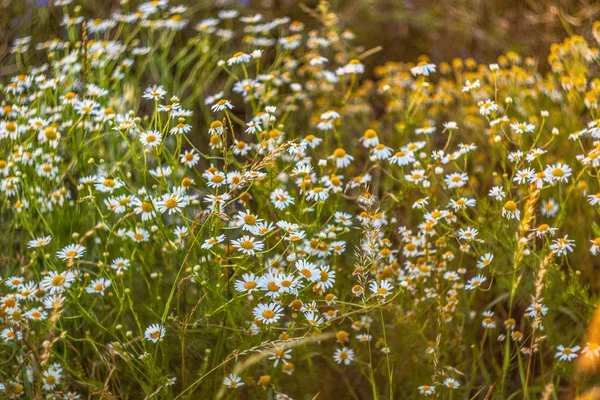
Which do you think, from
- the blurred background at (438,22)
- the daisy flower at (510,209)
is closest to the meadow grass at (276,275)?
the daisy flower at (510,209)

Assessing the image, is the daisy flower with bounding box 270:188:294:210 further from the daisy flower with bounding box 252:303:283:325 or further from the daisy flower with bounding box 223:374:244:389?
the daisy flower with bounding box 223:374:244:389

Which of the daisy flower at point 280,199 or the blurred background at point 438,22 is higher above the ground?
the daisy flower at point 280,199

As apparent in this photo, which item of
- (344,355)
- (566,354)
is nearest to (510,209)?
(566,354)

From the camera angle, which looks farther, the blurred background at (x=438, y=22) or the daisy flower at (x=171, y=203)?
the blurred background at (x=438, y=22)

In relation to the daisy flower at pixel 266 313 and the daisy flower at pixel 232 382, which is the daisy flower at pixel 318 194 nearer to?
the daisy flower at pixel 266 313

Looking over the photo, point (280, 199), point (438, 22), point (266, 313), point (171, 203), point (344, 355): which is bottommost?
point (438, 22)

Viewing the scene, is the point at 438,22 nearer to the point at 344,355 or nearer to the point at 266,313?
the point at 344,355

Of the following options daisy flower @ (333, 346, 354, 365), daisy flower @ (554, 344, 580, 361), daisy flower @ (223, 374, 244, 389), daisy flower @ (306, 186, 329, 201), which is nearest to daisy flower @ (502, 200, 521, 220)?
daisy flower @ (554, 344, 580, 361)

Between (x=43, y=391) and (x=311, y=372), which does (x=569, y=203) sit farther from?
(x=43, y=391)

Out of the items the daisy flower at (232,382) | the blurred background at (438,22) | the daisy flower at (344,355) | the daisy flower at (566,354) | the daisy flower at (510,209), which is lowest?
the blurred background at (438,22)
